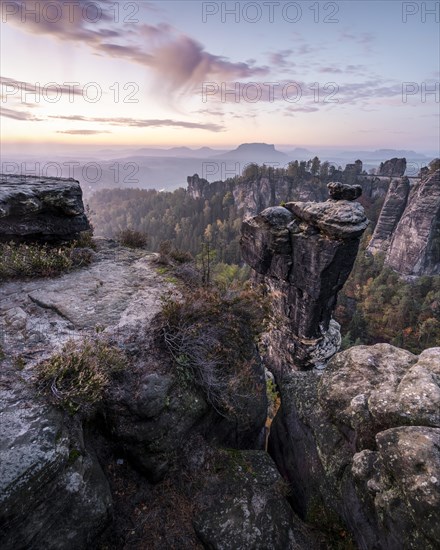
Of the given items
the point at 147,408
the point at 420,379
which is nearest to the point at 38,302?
the point at 147,408

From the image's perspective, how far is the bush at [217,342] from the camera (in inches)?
313

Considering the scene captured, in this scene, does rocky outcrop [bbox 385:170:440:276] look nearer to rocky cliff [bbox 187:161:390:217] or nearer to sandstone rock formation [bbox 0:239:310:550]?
rocky cliff [bbox 187:161:390:217]

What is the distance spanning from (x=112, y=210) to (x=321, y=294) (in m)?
181

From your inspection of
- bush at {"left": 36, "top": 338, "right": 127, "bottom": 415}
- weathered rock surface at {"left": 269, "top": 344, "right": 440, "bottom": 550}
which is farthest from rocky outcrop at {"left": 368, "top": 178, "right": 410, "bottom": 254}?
bush at {"left": 36, "top": 338, "right": 127, "bottom": 415}

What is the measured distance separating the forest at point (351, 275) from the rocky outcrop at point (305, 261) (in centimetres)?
357

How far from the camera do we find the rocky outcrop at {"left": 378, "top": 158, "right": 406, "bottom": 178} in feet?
363

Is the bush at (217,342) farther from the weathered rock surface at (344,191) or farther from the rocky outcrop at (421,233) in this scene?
the rocky outcrop at (421,233)

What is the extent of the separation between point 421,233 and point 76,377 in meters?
85.5

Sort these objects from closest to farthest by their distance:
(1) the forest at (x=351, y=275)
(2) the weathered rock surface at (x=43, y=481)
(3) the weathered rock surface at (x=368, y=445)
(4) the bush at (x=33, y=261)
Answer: (2) the weathered rock surface at (x=43, y=481)
(3) the weathered rock surface at (x=368, y=445)
(4) the bush at (x=33, y=261)
(1) the forest at (x=351, y=275)

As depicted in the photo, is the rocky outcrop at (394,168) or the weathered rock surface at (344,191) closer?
the weathered rock surface at (344,191)

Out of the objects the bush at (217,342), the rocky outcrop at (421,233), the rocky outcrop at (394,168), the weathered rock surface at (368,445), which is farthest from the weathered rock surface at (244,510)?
the rocky outcrop at (394,168)

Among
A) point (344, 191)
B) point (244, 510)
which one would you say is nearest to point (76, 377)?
point (244, 510)

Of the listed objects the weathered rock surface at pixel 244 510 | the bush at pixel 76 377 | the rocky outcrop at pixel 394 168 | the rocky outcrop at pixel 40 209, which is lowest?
the weathered rock surface at pixel 244 510

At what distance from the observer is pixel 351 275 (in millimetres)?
79625
